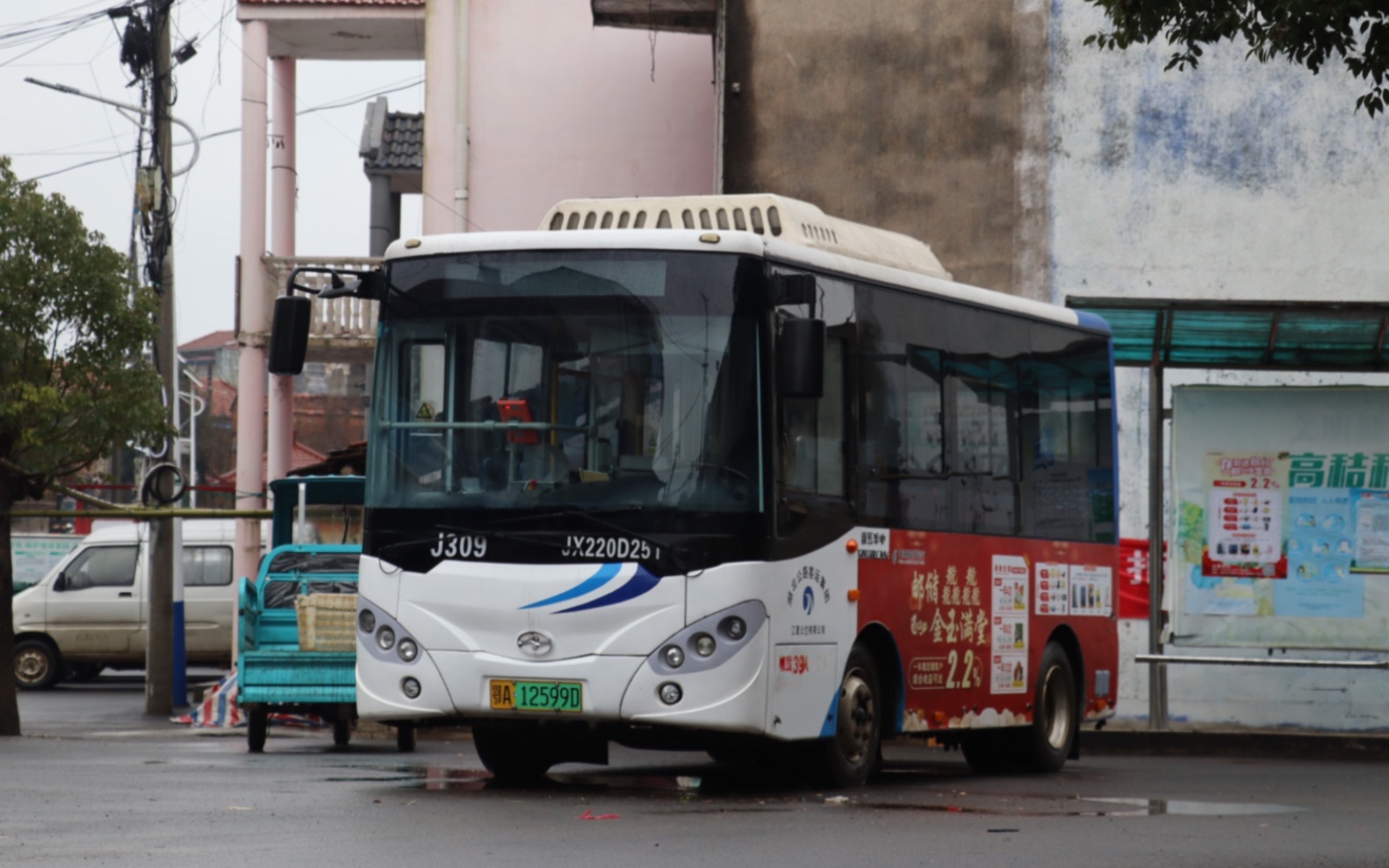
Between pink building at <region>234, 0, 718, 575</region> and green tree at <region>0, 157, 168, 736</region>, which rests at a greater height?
pink building at <region>234, 0, 718, 575</region>

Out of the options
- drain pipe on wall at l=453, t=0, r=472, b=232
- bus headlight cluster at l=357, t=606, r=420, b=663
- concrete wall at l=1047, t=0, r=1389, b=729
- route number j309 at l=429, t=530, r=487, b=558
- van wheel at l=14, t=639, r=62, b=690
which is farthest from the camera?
van wheel at l=14, t=639, r=62, b=690

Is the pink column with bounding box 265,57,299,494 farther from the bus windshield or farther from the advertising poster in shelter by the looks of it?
the bus windshield

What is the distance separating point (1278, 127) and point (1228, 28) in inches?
400

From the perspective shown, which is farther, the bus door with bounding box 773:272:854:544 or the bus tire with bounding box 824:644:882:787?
the bus tire with bounding box 824:644:882:787

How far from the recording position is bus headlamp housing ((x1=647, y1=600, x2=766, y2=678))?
11398mm

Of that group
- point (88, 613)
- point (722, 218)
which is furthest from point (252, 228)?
point (722, 218)

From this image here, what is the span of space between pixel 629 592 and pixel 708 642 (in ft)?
1.61

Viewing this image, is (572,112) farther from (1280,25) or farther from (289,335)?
(1280,25)

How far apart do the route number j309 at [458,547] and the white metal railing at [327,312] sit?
49.7 ft

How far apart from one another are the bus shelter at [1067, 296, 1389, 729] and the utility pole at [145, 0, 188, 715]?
9.88 m

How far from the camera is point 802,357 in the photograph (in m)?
11.6

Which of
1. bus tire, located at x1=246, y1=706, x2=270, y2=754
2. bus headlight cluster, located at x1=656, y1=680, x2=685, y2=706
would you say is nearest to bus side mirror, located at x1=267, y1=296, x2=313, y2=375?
bus headlight cluster, located at x1=656, y1=680, x2=685, y2=706

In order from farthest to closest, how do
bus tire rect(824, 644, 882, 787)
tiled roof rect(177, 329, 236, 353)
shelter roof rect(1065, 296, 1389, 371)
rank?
tiled roof rect(177, 329, 236, 353)
shelter roof rect(1065, 296, 1389, 371)
bus tire rect(824, 644, 882, 787)

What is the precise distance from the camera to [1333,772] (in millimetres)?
16000
